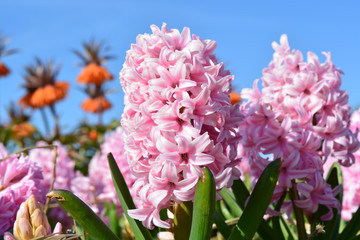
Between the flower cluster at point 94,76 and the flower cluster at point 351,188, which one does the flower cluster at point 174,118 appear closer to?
the flower cluster at point 351,188

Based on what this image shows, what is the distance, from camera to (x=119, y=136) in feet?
9.66

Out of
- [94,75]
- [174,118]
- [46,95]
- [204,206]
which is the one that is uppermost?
[174,118]

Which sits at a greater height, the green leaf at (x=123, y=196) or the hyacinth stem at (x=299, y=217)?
the green leaf at (x=123, y=196)

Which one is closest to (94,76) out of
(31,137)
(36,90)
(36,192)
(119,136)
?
(36,90)

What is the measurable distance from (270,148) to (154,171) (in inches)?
16.9

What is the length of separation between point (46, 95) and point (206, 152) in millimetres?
10953

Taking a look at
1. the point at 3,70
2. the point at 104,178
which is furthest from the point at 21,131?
the point at 104,178

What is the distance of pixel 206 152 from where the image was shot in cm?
111

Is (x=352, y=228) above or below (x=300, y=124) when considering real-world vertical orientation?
below

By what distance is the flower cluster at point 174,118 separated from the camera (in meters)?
1.08

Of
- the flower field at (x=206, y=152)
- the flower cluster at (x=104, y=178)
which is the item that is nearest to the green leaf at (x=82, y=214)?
the flower field at (x=206, y=152)

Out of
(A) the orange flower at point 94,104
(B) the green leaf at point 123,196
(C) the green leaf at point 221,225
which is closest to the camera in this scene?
(B) the green leaf at point 123,196

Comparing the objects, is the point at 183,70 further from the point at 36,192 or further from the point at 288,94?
the point at 36,192

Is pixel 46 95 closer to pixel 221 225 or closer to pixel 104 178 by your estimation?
pixel 104 178
